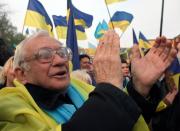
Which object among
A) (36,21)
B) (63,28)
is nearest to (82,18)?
(63,28)

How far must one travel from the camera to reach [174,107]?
2.38 metres

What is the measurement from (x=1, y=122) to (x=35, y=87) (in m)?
0.37

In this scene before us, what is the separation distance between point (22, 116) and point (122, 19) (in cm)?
778

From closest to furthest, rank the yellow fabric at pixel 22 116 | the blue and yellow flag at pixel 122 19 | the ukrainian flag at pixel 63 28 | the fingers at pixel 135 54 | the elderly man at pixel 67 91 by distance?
the elderly man at pixel 67 91 < the yellow fabric at pixel 22 116 < the fingers at pixel 135 54 < the blue and yellow flag at pixel 122 19 < the ukrainian flag at pixel 63 28

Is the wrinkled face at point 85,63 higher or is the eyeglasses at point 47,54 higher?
the eyeglasses at point 47,54

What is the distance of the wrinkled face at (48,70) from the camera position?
2479 millimetres

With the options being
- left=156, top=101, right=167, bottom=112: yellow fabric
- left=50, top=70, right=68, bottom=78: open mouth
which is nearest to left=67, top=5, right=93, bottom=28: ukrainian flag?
left=50, top=70, right=68, bottom=78: open mouth

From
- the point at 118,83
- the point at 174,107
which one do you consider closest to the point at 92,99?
the point at 118,83

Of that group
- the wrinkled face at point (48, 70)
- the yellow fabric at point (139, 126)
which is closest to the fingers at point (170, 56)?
the yellow fabric at point (139, 126)

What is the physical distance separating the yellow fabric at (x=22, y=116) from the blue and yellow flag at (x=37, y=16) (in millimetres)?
5845

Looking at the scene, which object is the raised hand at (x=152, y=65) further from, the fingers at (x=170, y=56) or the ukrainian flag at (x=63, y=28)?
the ukrainian flag at (x=63, y=28)

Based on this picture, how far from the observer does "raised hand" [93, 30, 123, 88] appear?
2.05 m

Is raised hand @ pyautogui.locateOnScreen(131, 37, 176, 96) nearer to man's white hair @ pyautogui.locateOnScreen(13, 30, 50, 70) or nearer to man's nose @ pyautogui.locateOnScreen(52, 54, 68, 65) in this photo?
man's nose @ pyautogui.locateOnScreen(52, 54, 68, 65)

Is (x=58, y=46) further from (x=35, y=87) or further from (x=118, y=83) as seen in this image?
(x=118, y=83)
